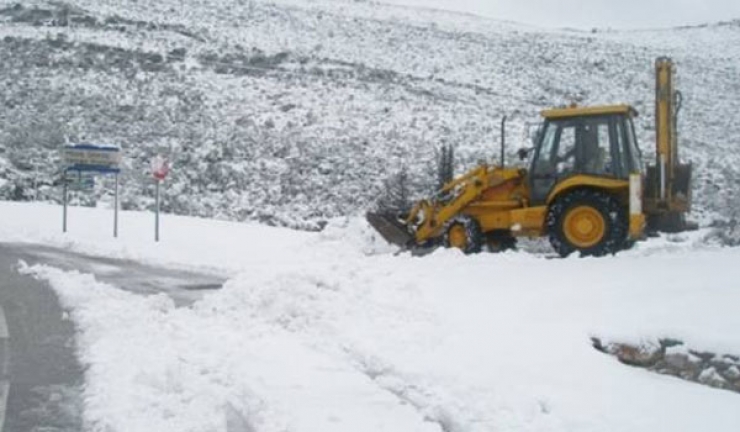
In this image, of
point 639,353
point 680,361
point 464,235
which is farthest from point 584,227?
point 680,361

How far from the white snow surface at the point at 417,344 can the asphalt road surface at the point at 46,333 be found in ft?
0.62

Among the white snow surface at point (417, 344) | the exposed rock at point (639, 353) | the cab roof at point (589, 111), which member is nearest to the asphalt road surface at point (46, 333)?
the white snow surface at point (417, 344)

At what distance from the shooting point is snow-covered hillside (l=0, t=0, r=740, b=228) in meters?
26.1

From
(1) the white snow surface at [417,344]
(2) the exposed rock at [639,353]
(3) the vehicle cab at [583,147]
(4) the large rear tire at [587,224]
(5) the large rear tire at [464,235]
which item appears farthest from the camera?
(5) the large rear tire at [464,235]

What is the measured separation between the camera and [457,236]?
14.8 metres

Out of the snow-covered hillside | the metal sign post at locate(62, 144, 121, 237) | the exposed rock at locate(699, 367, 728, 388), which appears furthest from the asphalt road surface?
the snow-covered hillside

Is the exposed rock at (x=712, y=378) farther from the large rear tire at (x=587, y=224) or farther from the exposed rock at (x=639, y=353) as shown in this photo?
the large rear tire at (x=587, y=224)

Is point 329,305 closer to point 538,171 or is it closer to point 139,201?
point 538,171

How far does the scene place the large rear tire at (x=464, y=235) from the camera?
1452 centimetres

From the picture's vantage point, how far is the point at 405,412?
6.09m

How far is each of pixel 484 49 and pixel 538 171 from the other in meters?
34.5

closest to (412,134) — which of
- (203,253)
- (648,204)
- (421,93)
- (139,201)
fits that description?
(421,93)

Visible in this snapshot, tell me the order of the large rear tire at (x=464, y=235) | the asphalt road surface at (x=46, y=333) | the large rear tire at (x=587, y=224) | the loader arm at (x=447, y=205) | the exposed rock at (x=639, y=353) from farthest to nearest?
the loader arm at (x=447, y=205)
the large rear tire at (x=464, y=235)
the large rear tire at (x=587, y=224)
the exposed rock at (x=639, y=353)
the asphalt road surface at (x=46, y=333)

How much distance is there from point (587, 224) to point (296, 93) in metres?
24.7
